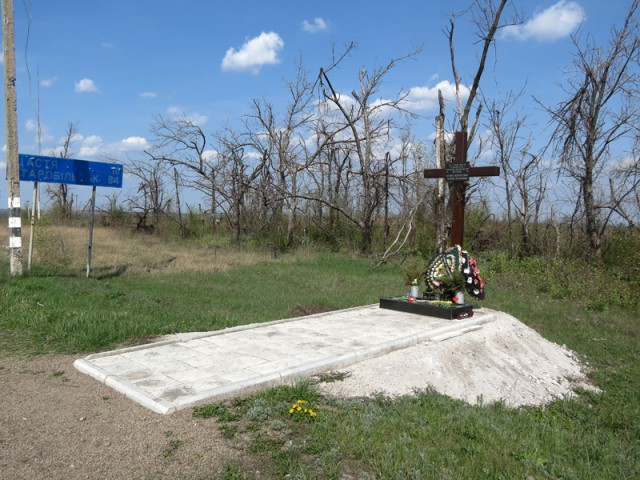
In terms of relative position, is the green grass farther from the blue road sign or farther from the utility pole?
the blue road sign

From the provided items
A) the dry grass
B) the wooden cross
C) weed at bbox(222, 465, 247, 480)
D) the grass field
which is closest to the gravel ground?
weed at bbox(222, 465, 247, 480)

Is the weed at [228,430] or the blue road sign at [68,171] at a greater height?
the blue road sign at [68,171]

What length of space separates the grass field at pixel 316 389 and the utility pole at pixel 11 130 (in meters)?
0.62

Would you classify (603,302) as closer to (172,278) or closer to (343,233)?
(172,278)

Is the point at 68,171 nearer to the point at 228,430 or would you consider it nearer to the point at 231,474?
the point at 228,430

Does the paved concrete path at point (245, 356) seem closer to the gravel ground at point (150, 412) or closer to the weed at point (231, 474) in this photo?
the gravel ground at point (150, 412)

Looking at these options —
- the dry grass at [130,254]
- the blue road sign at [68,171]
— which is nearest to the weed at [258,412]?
the blue road sign at [68,171]

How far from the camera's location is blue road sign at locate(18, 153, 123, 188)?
36.4 feet

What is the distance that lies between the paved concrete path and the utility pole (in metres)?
6.31

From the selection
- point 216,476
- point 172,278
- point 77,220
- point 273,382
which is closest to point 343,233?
point 172,278

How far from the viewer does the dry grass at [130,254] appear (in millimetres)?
13633

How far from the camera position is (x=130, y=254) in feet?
53.0

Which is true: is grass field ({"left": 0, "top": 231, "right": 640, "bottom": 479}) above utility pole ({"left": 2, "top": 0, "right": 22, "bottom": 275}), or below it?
below

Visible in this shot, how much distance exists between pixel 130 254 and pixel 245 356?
1182cm
